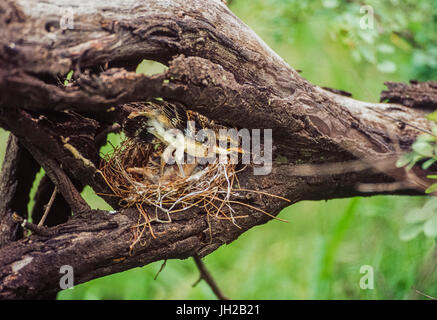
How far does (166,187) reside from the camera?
1522 mm

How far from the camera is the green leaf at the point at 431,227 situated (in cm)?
105

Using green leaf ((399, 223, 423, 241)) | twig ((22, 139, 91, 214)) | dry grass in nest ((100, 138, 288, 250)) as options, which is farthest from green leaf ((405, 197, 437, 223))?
twig ((22, 139, 91, 214))

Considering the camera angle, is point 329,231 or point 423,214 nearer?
point 423,214

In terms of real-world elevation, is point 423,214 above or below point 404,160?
below

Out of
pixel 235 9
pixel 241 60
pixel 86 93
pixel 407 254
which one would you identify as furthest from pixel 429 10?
pixel 86 93

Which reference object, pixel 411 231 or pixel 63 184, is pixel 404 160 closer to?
pixel 411 231

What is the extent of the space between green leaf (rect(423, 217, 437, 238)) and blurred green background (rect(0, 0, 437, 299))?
688mm

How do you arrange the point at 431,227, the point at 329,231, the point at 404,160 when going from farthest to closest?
the point at 329,231
the point at 404,160
the point at 431,227

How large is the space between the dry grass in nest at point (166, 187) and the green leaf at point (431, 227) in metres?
0.62

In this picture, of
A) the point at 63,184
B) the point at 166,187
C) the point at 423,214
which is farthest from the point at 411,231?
the point at 63,184

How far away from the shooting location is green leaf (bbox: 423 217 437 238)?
105 cm

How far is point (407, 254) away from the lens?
117 inches

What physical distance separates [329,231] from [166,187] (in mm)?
2225
